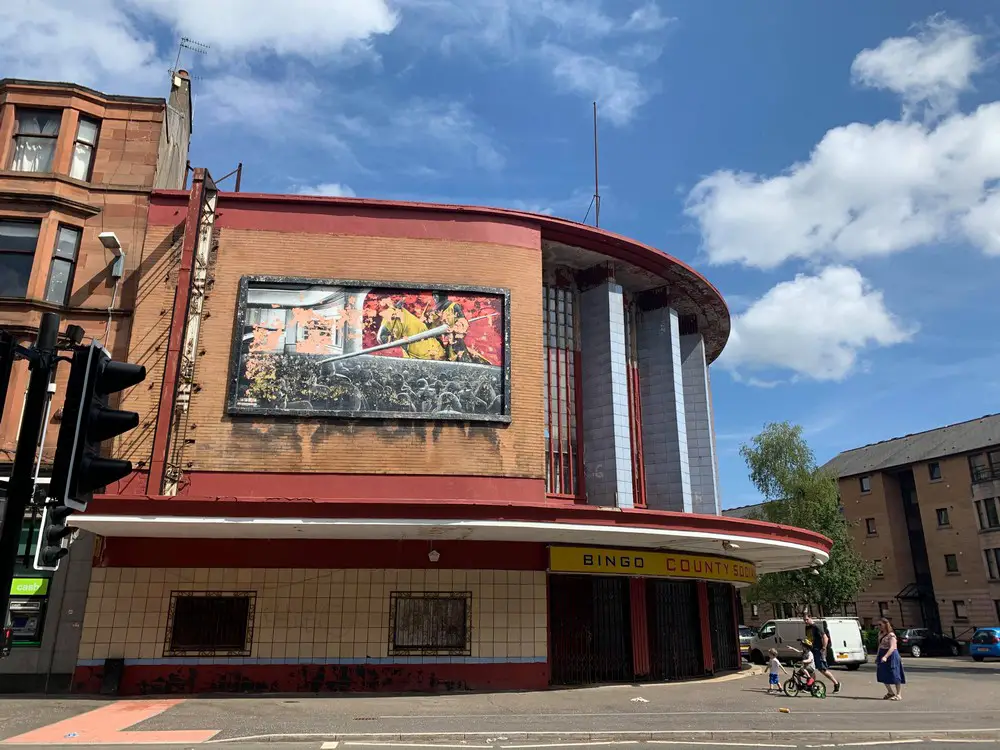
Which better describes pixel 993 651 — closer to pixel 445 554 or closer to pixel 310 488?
pixel 445 554

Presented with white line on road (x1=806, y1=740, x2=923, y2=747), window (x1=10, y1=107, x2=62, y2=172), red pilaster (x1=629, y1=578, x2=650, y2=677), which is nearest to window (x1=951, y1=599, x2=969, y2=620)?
red pilaster (x1=629, y1=578, x2=650, y2=677)

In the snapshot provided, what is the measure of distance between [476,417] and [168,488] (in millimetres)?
7038

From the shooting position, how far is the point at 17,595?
1622 centimetres

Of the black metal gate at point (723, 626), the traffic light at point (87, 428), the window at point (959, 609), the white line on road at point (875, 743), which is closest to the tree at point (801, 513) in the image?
the window at point (959, 609)

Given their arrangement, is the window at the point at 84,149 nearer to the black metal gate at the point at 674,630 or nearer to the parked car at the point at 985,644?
the black metal gate at the point at 674,630

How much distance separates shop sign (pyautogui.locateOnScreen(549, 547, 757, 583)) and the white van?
30.6ft

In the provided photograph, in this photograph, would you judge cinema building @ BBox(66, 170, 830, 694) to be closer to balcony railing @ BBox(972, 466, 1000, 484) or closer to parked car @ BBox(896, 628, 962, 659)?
parked car @ BBox(896, 628, 962, 659)

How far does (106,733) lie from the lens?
10.9 metres

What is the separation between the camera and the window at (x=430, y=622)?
16078 mm

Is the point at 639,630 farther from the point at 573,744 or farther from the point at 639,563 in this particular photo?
the point at 573,744

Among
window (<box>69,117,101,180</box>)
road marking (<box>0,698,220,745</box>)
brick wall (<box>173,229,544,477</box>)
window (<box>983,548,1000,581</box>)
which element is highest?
window (<box>69,117,101,180</box>)

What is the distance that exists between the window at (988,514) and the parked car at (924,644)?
9526 mm

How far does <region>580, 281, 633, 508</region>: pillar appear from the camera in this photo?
1919cm

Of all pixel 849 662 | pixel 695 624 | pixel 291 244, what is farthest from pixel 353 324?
pixel 849 662
